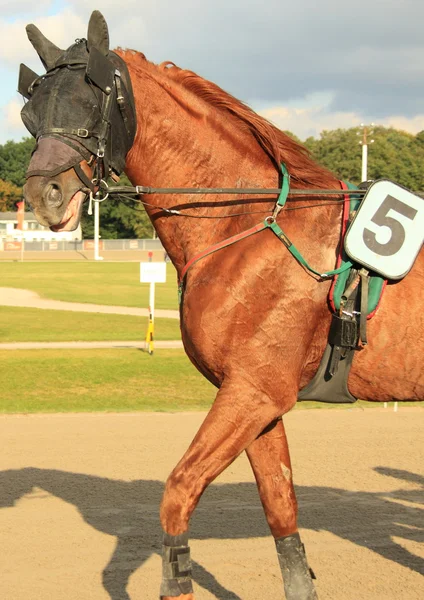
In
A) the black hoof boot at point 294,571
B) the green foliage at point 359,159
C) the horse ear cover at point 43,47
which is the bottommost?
the black hoof boot at point 294,571

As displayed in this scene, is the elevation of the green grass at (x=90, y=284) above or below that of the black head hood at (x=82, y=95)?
below

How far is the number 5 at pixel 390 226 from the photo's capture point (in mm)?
3754

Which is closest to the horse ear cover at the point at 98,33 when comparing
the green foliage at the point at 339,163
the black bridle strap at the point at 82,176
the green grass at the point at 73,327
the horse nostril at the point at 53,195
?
the black bridle strap at the point at 82,176

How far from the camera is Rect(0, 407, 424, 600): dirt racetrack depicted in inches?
183

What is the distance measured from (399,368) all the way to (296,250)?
0.73 m

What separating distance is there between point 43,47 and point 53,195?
756mm

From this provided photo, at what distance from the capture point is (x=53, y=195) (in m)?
3.49

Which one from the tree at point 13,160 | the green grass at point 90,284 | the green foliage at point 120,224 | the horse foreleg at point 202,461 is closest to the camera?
the horse foreleg at point 202,461

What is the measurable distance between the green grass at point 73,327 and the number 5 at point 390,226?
14509 millimetres

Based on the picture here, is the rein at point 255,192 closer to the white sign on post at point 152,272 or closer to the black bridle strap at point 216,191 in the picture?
the black bridle strap at point 216,191

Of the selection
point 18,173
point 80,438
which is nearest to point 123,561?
point 80,438

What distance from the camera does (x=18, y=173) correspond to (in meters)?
90.5

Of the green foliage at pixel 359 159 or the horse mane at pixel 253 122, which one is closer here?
the horse mane at pixel 253 122

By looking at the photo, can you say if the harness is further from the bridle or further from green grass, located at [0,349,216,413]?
green grass, located at [0,349,216,413]
